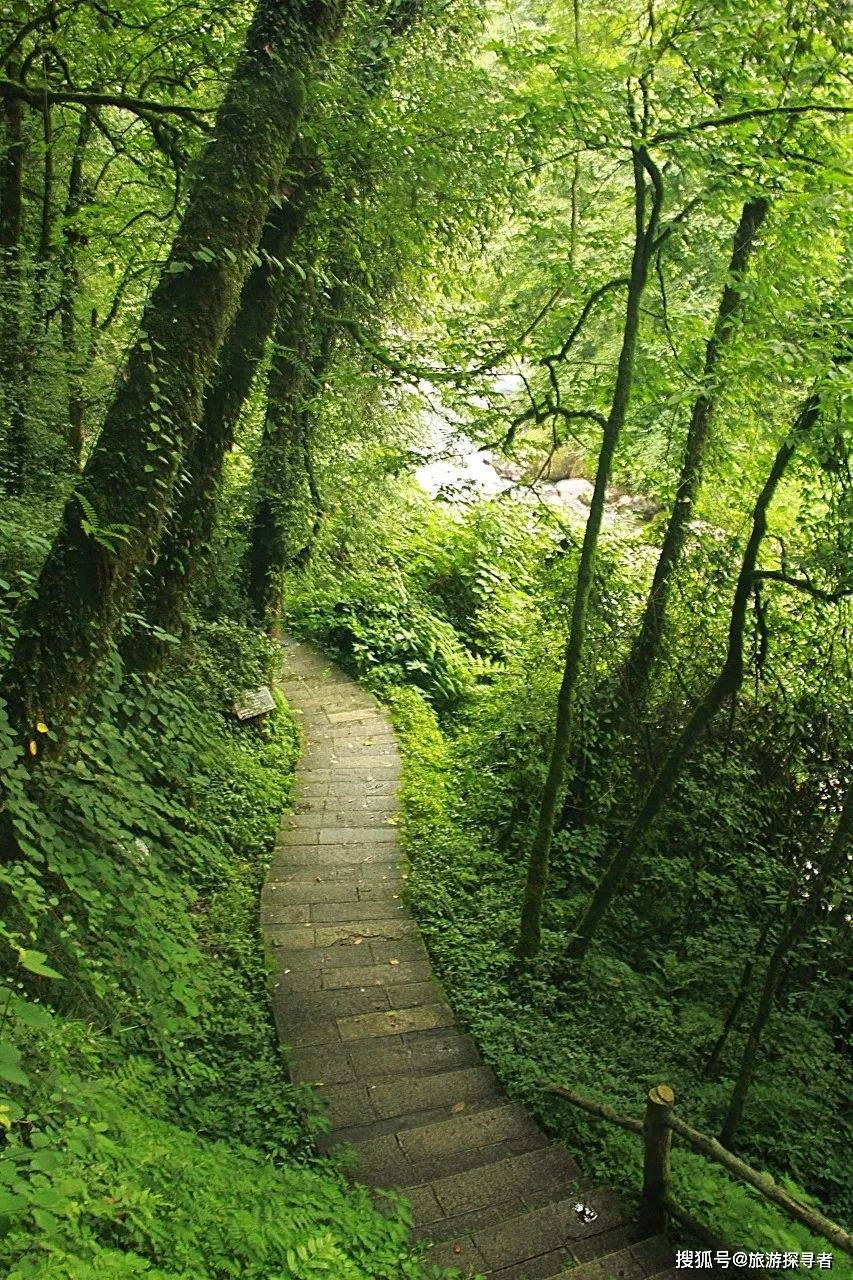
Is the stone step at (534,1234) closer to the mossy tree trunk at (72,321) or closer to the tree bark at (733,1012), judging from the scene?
the tree bark at (733,1012)

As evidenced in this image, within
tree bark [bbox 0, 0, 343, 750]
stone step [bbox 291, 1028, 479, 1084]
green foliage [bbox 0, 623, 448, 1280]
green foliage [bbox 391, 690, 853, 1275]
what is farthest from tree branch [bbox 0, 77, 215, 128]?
green foliage [bbox 391, 690, 853, 1275]

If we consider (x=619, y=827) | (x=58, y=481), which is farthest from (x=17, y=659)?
(x=619, y=827)

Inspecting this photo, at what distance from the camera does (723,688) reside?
577 centimetres

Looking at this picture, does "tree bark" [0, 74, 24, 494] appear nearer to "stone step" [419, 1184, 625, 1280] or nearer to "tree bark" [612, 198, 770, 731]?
"tree bark" [612, 198, 770, 731]

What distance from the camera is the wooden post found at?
4113 mm

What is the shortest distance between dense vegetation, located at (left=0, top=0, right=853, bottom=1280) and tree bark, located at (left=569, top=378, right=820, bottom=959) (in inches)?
1.4

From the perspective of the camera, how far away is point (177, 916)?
Result: 4324 millimetres

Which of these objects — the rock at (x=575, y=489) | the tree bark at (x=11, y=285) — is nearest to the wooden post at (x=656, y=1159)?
the tree bark at (x=11, y=285)

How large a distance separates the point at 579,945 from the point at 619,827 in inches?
86.8

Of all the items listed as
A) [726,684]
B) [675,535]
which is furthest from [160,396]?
[675,535]

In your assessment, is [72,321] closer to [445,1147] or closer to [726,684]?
[726,684]

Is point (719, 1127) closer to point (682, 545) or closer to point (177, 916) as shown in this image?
point (177, 916)

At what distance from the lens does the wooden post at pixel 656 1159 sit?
411 centimetres

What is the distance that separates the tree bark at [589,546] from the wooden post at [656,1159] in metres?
2.39
